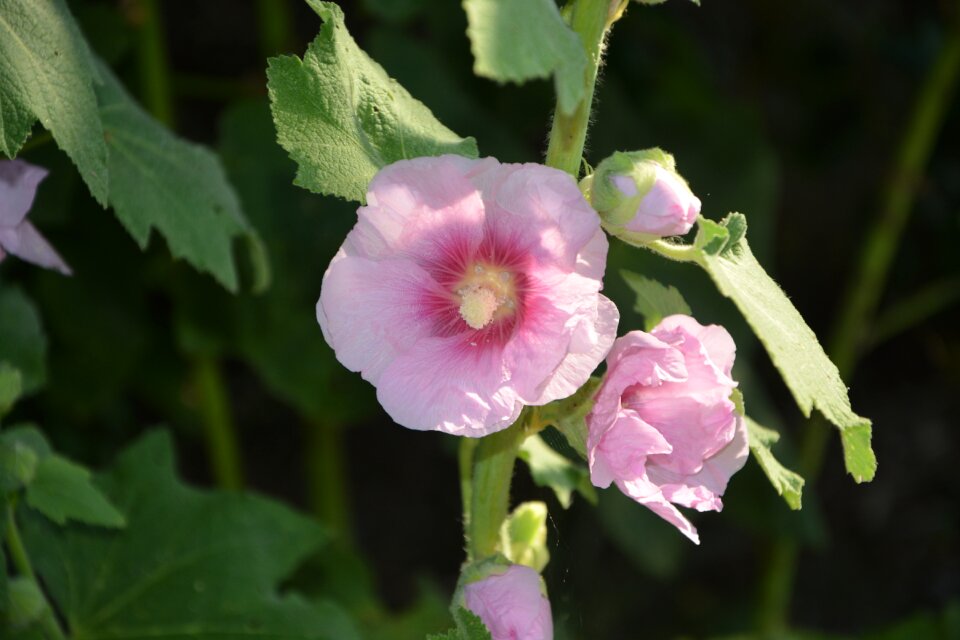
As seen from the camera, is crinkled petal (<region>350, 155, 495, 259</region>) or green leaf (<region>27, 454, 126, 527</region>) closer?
crinkled petal (<region>350, 155, 495, 259</region>)

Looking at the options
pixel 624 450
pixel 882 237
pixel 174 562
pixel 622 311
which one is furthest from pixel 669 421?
pixel 882 237

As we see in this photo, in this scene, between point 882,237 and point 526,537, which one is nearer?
point 526,537

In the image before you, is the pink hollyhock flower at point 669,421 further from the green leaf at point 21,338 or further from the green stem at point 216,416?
the green stem at point 216,416

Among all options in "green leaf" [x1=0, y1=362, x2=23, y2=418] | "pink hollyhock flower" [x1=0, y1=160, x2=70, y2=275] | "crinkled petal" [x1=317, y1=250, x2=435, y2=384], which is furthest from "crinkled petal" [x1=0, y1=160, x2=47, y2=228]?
"crinkled petal" [x1=317, y1=250, x2=435, y2=384]

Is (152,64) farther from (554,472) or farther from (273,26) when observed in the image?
(554,472)

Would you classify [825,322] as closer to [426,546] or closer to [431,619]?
[426,546]

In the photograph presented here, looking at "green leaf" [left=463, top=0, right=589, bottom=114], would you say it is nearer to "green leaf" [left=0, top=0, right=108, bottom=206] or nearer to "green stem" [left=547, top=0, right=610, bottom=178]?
"green stem" [left=547, top=0, right=610, bottom=178]
